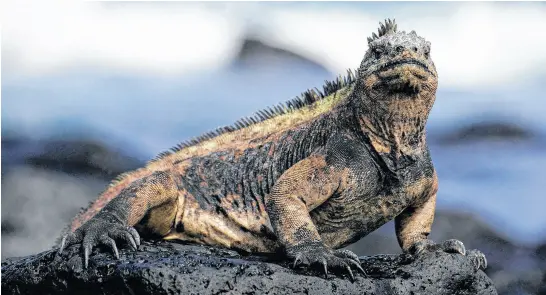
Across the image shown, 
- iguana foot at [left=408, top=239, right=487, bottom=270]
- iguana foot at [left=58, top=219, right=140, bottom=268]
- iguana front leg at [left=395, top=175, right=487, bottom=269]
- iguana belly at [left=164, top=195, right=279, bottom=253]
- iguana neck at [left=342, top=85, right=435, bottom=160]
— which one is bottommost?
iguana foot at [left=408, top=239, right=487, bottom=270]

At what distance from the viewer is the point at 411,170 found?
23.0ft

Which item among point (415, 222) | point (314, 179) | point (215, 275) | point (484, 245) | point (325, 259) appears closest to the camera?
point (215, 275)

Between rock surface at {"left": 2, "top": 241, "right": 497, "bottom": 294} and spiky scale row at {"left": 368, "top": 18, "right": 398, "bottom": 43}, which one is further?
spiky scale row at {"left": 368, "top": 18, "right": 398, "bottom": 43}

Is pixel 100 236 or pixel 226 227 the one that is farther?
pixel 226 227

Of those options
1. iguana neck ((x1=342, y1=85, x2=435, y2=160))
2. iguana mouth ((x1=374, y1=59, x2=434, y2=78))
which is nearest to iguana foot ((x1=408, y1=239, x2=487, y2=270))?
iguana neck ((x1=342, y1=85, x2=435, y2=160))

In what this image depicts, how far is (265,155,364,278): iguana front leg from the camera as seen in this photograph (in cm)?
630

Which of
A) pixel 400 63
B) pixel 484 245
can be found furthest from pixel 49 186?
pixel 400 63

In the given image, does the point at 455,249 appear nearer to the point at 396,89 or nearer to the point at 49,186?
the point at 396,89

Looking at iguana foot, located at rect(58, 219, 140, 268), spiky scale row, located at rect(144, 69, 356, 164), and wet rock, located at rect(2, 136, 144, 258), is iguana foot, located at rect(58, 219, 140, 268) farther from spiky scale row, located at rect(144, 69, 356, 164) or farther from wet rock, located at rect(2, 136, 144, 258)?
wet rock, located at rect(2, 136, 144, 258)

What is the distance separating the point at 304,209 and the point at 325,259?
566mm

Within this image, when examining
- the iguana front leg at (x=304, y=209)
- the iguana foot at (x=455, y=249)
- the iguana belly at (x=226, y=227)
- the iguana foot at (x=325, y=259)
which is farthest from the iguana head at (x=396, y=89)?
the iguana belly at (x=226, y=227)

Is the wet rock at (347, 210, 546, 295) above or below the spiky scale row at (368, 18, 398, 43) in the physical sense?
below

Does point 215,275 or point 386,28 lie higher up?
point 386,28

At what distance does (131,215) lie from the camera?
715 centimetres
